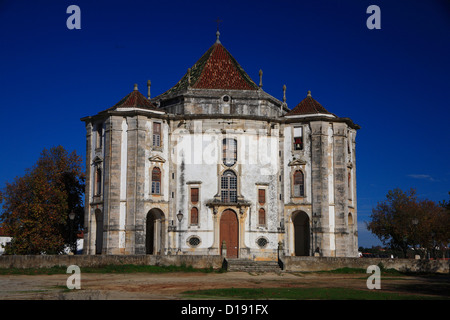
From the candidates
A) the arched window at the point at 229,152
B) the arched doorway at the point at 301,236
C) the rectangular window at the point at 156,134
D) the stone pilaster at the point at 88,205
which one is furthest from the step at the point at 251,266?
the stone pilaster at the point at 88,205

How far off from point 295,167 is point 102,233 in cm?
1580

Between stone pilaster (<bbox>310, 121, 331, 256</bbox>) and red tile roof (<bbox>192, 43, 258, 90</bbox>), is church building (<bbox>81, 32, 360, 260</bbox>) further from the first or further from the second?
red tile roof (<bbox>192, 43, 258, 90</bbox>)

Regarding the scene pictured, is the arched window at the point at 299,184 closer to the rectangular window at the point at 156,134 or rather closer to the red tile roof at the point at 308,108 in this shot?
the red tile roof at the point at 308,108

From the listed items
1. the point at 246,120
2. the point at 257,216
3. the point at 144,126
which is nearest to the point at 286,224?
the point at 257,216

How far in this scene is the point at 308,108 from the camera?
159ft

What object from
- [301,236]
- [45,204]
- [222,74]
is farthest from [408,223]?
[45,204]

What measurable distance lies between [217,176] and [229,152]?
83.7 inches

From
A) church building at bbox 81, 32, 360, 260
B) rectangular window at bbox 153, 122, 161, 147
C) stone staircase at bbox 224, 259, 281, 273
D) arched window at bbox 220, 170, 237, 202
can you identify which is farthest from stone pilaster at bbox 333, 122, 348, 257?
rectangular window at bbox 153, 122, 161, 147

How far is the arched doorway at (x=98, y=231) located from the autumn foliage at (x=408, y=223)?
1052 inches

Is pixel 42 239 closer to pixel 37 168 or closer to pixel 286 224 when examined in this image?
pixel 37 168

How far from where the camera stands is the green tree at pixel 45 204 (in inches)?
1825

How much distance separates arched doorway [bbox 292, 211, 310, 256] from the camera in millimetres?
49375

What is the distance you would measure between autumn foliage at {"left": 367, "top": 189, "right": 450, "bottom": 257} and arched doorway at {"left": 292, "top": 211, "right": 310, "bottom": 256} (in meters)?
10.1
